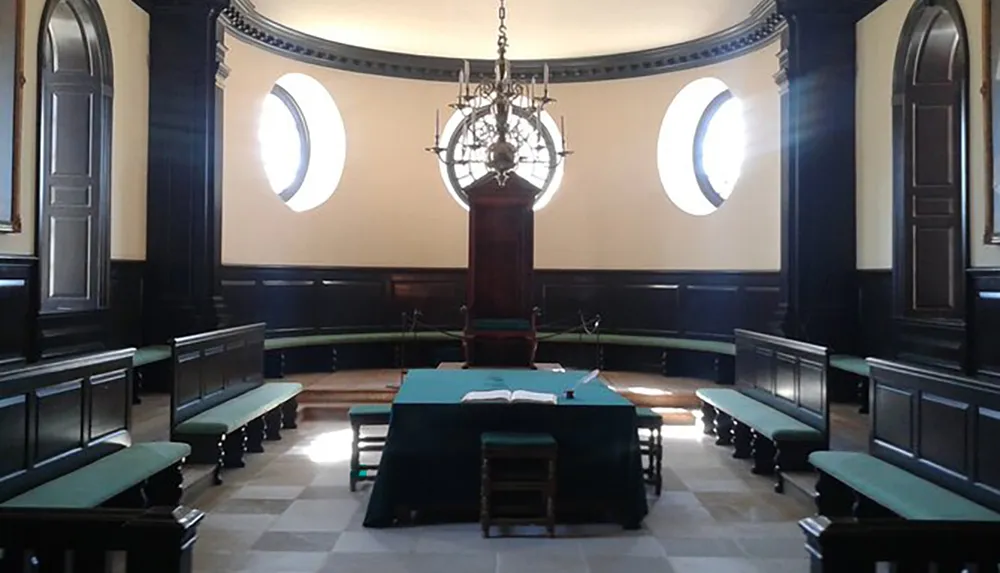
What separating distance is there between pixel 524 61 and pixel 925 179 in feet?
18.6

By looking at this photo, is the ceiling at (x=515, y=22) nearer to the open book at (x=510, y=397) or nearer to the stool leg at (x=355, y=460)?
the stool leg at (x=355, y=460)

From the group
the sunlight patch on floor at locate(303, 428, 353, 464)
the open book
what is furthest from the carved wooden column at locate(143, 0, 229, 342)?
the open book

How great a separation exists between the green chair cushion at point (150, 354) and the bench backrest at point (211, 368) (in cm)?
64

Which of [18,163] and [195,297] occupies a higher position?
[18,163]

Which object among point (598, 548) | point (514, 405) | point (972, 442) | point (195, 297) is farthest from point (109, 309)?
point (972, 442)

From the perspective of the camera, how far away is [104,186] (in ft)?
22.0

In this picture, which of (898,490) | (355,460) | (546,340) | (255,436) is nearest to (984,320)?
(898,490)

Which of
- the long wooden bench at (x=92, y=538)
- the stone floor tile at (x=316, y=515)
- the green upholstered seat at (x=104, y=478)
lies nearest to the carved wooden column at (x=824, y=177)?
the stone floor tile at (x=316, y=515)

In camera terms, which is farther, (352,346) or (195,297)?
(352,346)

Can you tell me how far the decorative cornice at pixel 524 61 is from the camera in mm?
8734

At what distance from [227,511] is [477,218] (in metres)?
4.77

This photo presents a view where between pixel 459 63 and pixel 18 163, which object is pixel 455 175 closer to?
pixel 459 63

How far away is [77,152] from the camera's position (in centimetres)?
652

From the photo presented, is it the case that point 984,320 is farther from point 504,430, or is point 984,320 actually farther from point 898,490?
point 504,430
